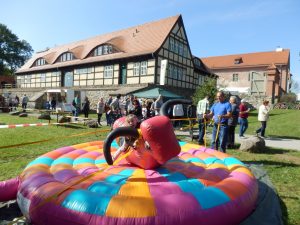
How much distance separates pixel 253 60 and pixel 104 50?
31510 millimetres

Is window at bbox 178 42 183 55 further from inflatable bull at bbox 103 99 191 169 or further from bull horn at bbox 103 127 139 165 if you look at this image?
bull horn at bbox 103 127 139 165

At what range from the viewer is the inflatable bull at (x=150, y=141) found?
442 centimetres

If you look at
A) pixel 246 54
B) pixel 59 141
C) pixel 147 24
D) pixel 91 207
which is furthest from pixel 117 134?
pixel 246 54

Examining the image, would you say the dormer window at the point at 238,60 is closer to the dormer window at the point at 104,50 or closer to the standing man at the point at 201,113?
the dormer window at the point at 104,50

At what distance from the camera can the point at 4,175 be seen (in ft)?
20.6

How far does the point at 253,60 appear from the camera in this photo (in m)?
50.6

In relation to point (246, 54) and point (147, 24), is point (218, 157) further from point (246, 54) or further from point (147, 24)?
point (246, 54)

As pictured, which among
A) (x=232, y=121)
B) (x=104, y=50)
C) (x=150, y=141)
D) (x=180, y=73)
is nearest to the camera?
(x=150, y=141)

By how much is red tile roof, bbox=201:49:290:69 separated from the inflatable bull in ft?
158

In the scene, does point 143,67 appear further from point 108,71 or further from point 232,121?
point 232,121

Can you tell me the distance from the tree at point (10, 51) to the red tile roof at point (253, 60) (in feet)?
149

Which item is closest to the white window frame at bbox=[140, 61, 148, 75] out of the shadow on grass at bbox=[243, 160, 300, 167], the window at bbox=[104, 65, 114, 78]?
the window at bbox=[104, 65, 114, 78]

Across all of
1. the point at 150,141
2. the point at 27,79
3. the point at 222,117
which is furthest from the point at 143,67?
the point at 150,141

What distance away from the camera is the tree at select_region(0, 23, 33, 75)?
66.1m
